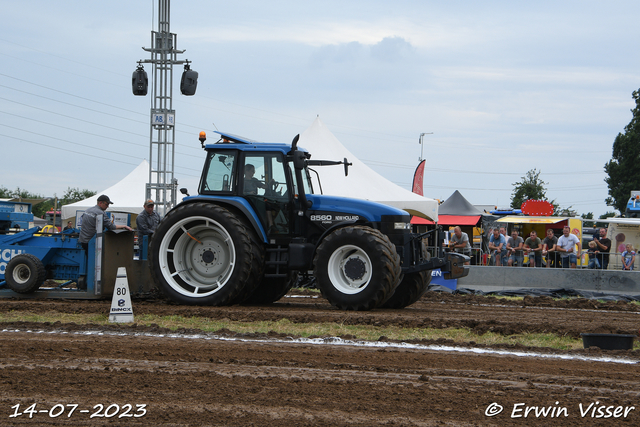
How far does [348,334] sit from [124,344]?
244 cm

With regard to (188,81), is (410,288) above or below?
below

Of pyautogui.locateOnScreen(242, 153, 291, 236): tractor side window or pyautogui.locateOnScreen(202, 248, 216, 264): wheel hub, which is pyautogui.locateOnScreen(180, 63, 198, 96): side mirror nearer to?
pyautogui.locateOnScreen(242, 153, 291, 236): tractor side window

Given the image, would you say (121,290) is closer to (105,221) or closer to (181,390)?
(105,221)

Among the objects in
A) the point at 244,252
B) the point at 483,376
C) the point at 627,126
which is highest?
the point at 627,126

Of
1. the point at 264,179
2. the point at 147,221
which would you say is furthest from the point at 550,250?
the point at 147,221

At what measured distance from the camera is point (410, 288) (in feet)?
36.3

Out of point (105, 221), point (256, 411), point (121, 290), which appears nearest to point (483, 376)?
point (256, 411)

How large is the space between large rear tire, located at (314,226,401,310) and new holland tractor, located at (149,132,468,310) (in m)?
0.02

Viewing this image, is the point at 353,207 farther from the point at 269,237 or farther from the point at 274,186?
the point at 269,237

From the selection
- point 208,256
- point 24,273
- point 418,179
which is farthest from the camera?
point 418,179

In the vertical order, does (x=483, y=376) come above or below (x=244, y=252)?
below

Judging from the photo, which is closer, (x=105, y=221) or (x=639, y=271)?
(x=105, y=221)

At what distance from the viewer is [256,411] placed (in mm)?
4531

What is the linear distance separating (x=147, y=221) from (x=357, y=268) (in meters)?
4.26
